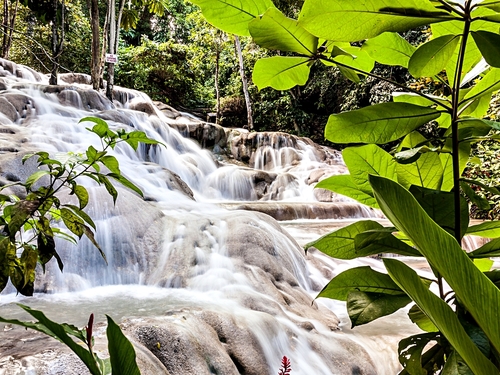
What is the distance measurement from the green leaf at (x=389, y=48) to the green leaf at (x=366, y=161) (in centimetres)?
20

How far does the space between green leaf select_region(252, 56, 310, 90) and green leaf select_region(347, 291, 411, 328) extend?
464mm

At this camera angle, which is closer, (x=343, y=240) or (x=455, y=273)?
(x=455, y=273)

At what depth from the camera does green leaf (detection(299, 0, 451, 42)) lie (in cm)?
52

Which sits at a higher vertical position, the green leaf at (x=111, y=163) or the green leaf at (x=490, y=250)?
the green leaf at (x=111, y=163)

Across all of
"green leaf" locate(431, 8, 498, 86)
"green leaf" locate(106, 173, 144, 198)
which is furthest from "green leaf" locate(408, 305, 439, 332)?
"green leaf" locate(106, 173, 144, 198)

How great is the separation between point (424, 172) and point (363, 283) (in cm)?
27

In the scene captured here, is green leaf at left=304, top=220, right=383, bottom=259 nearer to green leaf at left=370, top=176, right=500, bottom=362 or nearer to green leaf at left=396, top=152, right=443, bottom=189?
green leaf at left=396, top=152, right=443, bottom=189

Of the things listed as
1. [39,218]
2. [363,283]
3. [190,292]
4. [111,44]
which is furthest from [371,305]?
[111,44]

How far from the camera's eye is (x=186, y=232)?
448 cm

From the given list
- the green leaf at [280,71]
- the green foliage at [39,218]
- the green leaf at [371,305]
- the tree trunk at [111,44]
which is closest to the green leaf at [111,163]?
the green foliage at [39,218]

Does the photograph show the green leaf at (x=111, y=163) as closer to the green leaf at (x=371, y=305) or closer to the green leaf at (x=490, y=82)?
the green leaf at (x=371, y=305)

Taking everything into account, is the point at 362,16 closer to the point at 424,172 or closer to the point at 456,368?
the point at 424,172

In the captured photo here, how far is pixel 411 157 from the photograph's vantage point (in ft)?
2.05

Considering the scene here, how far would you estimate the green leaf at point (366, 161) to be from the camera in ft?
2.53
